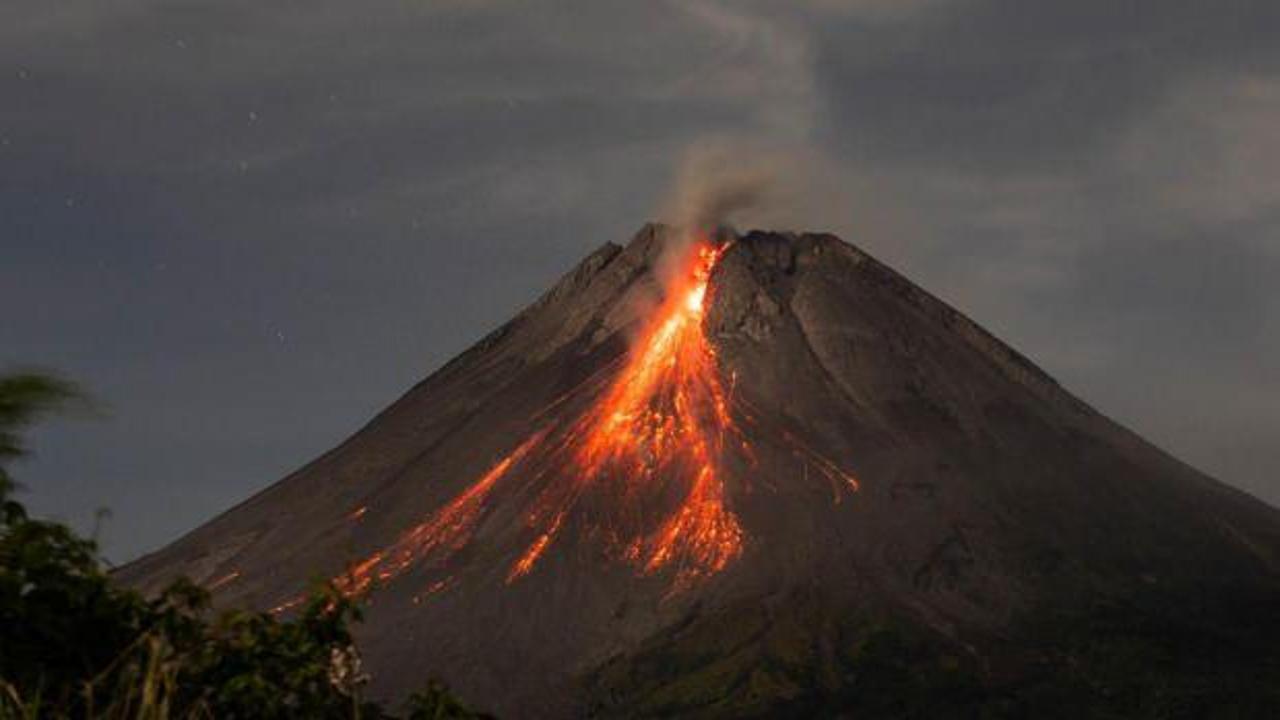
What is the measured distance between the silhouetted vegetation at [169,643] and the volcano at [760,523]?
110m

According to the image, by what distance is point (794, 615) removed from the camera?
131m

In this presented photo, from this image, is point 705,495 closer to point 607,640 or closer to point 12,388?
point 607,640

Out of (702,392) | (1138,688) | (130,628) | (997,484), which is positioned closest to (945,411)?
(997,484)

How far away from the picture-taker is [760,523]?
13950cm

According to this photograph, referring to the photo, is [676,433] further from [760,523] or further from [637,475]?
[760,523]

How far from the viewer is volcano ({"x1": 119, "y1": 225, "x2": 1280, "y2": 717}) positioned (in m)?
130

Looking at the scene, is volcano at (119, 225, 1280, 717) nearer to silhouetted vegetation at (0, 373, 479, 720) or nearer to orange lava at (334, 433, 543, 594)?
orange lava at (334, 433, 543, 594)

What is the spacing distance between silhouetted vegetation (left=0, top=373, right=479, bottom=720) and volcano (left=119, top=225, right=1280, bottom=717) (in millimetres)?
110448

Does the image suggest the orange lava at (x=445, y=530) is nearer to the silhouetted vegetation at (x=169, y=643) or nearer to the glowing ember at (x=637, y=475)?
the glowing ember at (x=637, y=475)

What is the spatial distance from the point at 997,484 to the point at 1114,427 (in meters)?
17.0

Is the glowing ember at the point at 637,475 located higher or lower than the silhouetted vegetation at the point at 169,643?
higher

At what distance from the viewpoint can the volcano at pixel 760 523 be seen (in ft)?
427

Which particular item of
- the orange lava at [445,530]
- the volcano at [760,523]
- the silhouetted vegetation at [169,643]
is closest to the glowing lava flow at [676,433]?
the volcano at [760,523]

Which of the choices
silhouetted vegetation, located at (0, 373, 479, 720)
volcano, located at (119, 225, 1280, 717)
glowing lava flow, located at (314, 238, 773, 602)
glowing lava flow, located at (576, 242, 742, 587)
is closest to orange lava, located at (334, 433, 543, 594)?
glowing lava flow, located at (314, 238, 773, 602)
